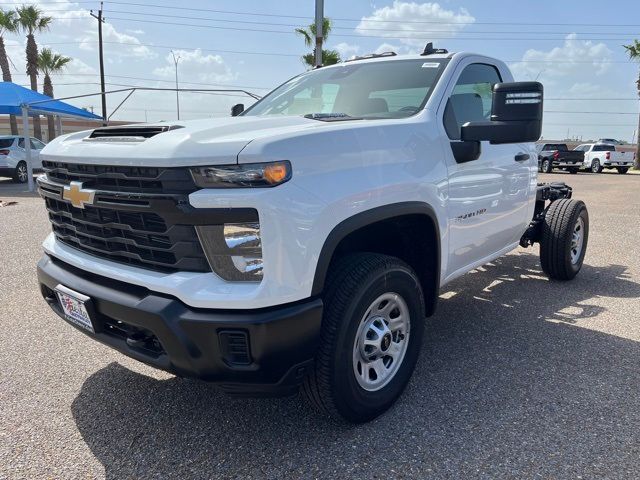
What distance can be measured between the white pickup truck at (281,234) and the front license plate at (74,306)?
0.01 m

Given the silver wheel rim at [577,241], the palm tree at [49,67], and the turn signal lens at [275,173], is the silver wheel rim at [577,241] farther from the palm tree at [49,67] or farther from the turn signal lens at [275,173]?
the palm tree at [49,67]

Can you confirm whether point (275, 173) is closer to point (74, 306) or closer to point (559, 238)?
point (74, 306)

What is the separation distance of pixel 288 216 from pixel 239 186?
0.23 m

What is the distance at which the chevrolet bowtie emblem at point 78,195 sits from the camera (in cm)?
246

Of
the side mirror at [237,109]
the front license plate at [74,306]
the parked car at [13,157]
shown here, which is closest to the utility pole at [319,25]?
the side mirror at [237,109]

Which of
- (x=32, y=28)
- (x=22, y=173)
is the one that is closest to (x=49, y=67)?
(x=32, y=28)

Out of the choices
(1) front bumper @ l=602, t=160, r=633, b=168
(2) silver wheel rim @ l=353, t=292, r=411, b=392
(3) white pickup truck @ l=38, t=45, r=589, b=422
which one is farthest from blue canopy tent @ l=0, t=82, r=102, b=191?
(1) front bumper @ l=602, t=160, r=633, b=168

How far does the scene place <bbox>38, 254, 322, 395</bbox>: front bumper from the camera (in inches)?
83.3

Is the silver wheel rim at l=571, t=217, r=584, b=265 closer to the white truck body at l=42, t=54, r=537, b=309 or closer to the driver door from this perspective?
the driver door

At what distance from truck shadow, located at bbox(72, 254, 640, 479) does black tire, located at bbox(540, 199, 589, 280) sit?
1476 mm

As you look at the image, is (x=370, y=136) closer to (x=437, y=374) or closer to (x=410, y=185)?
(x=410, y=185)

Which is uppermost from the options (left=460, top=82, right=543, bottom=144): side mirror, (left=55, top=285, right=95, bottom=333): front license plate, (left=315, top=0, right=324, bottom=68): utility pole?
(left=315, top=0, right=324, bottom=68): utility pole

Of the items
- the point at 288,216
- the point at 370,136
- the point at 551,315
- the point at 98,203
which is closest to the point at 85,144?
the point at 98,203

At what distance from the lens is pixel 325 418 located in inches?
110
